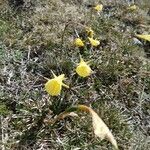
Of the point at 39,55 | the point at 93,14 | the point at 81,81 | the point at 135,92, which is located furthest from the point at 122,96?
the point at 93,14

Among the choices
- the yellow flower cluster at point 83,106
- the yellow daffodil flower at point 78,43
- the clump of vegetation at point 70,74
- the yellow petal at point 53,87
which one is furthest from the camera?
the yellow daffodil flower at point 78,43

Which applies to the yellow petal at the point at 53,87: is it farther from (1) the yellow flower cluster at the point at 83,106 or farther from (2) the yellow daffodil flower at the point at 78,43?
(2) the yellow daffodil flower at the point at 78,43

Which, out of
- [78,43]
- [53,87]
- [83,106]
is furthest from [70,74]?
[83,106]

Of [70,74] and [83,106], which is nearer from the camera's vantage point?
[83,106]

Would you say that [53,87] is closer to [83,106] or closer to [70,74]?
[83,106]

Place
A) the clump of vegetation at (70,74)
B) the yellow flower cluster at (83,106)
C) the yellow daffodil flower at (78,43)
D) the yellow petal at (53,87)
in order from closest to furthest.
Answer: the yellow flower cluster at (83,106) < the yellow petal at (53,87) < the clump of vegetation at (70,74) < the yellow daffodil flower at (78,43)

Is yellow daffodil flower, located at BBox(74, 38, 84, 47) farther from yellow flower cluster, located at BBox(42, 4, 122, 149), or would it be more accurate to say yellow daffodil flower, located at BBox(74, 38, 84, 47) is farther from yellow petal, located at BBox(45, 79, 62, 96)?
yellow petal, located at BBox(45, 79, 62, 96)

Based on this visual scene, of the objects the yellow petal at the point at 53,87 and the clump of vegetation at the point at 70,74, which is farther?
the clump of vegetation at the point at 70,74

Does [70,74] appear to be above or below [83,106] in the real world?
below

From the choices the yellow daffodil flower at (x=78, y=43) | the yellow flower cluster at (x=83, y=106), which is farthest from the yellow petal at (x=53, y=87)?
the yellow daffodil flower at (x=78, y=43)
